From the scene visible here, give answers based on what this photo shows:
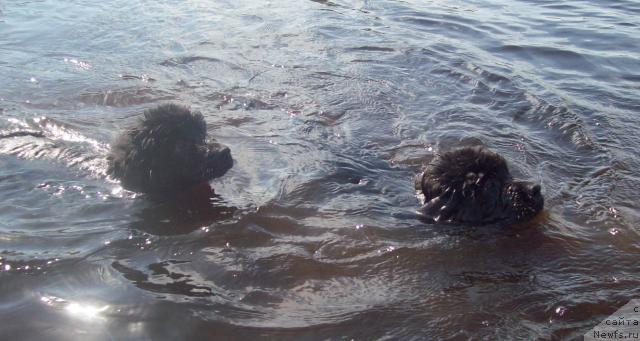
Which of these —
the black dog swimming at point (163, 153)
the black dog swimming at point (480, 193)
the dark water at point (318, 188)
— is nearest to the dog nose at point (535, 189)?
the black dog swimming at point (480, 193)

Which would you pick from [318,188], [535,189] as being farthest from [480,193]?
[318,188]

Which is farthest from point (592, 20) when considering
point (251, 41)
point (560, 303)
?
point (560, 303)

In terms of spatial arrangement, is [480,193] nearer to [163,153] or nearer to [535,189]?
[535,189]

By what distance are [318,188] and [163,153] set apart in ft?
4.53

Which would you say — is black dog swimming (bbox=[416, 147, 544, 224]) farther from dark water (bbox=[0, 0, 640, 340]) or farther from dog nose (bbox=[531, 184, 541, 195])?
dark water (bbox=[0, 0, 640, 340])

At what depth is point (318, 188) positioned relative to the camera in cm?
504

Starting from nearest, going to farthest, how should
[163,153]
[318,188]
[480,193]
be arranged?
[480,193], [163,153], [318,188]

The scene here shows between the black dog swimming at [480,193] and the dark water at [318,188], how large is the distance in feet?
0.46

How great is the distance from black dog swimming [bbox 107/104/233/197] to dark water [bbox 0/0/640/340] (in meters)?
0.23

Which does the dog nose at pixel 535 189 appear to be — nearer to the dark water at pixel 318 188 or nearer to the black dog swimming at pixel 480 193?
the black dog swimming at pixel 480 193

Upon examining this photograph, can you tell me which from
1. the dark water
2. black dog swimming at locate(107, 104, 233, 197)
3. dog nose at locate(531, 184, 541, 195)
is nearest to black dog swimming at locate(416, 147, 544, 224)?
dog nose at locate(531, 184, 541, 195)

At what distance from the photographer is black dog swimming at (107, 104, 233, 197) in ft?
14.8

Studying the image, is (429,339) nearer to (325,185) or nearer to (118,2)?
(325,185)

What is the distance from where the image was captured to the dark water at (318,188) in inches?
133
